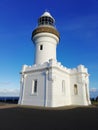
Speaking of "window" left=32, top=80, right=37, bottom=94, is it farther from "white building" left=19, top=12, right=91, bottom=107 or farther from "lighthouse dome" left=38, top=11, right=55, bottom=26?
"lighthouse dome" left=38, top=11, right=55, bottom=26

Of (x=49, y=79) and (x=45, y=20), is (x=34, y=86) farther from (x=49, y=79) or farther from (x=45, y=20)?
(x=45, y=20)

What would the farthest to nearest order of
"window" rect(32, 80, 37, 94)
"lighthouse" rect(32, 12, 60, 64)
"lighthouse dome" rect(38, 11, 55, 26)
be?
"lighthouse dome" rect(38, 11, 55, 26), "lighthouse" rect(32, 12, 60, 64), "window" rect(32, 80, 37, 94)

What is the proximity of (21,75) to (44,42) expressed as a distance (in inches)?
250

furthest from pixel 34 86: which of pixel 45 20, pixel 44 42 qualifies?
pixel 45 20

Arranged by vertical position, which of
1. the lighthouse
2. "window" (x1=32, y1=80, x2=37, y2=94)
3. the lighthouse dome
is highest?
the lighthouse dome

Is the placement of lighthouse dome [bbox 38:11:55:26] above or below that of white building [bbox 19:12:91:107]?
above

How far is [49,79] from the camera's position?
1444 centimetres

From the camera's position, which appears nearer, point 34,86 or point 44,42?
point 34,86

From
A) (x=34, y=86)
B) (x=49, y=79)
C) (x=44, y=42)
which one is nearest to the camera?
(x=49, y=79)

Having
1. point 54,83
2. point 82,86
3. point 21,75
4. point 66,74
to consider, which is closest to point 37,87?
point 54,83

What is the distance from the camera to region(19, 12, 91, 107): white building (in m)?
14.4

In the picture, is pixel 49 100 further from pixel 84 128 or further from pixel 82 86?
pixel 84 128

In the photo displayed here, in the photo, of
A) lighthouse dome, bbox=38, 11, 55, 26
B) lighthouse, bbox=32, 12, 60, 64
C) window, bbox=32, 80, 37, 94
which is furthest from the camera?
lighthouse dome, bbox=38, 11, 55, 26

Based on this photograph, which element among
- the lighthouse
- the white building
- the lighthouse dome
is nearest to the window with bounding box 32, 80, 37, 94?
the white building
